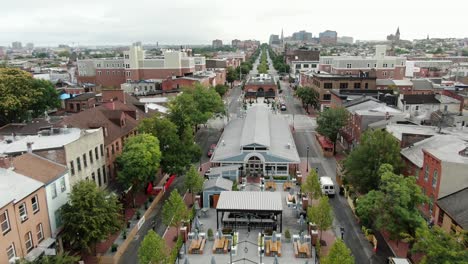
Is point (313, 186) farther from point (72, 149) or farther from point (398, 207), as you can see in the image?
point (72, 149)

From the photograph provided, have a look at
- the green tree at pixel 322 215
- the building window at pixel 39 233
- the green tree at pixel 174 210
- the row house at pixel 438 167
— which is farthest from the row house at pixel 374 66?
the building window at pixel 39 233

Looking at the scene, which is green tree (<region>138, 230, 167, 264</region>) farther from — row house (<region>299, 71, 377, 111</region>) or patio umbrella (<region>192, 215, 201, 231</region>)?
row house (<region>299, 71, 377, 111</region>)

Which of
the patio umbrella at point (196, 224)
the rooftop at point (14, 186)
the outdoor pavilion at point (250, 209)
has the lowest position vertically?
the patio umbrella at point (196, 224)

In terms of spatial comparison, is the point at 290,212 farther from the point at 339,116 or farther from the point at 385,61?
the point at 385,61

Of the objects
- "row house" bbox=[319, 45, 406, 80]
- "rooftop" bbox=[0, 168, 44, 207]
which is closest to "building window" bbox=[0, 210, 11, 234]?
"rooftop" bbox=[0, 168, 44, 207]

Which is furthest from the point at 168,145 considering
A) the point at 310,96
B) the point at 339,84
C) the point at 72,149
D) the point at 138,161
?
the point at 339,84

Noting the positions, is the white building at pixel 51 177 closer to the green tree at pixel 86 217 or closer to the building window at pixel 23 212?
the green tree at pixel 86 217
